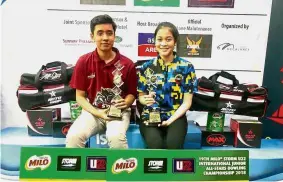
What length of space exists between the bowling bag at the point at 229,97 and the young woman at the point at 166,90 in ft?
0.62

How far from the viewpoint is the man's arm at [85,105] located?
185 cm

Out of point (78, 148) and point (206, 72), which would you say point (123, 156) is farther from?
point (206, 72)

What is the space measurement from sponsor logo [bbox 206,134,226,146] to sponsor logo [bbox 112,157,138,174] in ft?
2.19

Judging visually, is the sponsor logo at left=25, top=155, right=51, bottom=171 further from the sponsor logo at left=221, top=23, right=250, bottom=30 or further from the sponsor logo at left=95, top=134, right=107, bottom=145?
the sponsor logo at left=221, top=23, right=250, bottom=30

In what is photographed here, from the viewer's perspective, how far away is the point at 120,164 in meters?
1.66

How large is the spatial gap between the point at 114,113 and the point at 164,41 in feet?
1.78

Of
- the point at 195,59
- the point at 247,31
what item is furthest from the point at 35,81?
the point at 247,31

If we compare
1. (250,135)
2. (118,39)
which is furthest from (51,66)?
(250,135)

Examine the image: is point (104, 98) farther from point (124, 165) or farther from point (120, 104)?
point (124, 165)

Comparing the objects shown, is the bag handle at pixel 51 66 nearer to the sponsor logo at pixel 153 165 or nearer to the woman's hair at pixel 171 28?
the woman's hair at pixel 171 28

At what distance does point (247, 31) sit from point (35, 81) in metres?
1.47

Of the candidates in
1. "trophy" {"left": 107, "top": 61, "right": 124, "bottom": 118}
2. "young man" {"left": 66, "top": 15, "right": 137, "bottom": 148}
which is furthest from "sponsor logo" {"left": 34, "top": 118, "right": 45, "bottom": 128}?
"trophy" {"left": 107, "top": 61, "right": 124, "bottom": 118}

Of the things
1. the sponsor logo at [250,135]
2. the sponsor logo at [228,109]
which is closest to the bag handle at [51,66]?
the sponsor logo at [228,109]

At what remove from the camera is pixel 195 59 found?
1.99 meters
